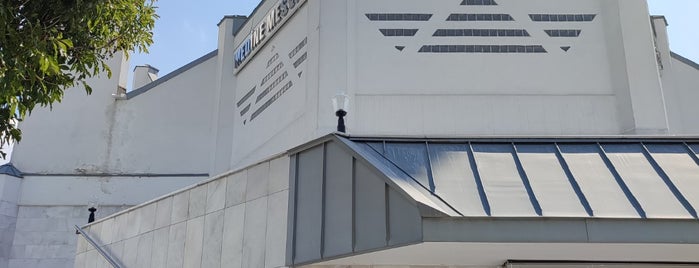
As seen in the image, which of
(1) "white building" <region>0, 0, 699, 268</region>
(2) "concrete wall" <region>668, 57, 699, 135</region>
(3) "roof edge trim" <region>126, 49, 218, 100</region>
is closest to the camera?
(1) "white building" <region>0, 0, 699, 268</region>

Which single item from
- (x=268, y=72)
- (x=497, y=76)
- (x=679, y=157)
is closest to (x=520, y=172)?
(x=679, y=157)

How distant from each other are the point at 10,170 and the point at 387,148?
1600 cm

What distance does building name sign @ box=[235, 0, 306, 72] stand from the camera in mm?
17234

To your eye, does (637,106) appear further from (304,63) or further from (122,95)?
(122,95)

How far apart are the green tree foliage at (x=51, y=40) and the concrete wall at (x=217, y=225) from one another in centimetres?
230

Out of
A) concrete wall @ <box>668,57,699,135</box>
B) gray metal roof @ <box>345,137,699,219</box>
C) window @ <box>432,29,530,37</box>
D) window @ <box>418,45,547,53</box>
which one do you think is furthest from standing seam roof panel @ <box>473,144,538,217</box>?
concrete wall @ <box>668,57,699,135</box>

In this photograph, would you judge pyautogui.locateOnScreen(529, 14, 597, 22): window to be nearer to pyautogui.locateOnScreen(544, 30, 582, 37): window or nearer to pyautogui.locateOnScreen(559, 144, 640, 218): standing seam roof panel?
pyautogui.locateOnScreen(544, 30, 582, 37): window

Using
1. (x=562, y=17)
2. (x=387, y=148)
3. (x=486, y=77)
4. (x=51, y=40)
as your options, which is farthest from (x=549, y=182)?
(x=562, y=17)

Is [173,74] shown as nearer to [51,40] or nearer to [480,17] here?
[480,17]

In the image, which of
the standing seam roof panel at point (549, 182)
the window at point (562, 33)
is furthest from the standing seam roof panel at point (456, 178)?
the window at point (562, 33)

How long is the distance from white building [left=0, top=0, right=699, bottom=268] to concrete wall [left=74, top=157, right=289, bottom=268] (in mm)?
29

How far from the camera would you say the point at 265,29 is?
1845cm

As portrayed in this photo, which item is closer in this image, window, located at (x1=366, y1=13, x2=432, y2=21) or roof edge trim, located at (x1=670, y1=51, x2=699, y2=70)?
window, located at (x1=366, y1=13, x2=432, y2=21)

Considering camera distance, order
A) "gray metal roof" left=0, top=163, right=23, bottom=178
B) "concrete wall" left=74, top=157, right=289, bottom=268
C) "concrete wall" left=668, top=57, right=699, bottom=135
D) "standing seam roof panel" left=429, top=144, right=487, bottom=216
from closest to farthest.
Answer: "standing seam roof panel" left=429, top=144, right=487, bottom=216
"concrete wall" left=74, top=157, right=289, bottom=268
"concrete wall" left=668, top=57, right=699, bottom=135
"gray metal roof" left=0, top=163, right=23, bottom=178
